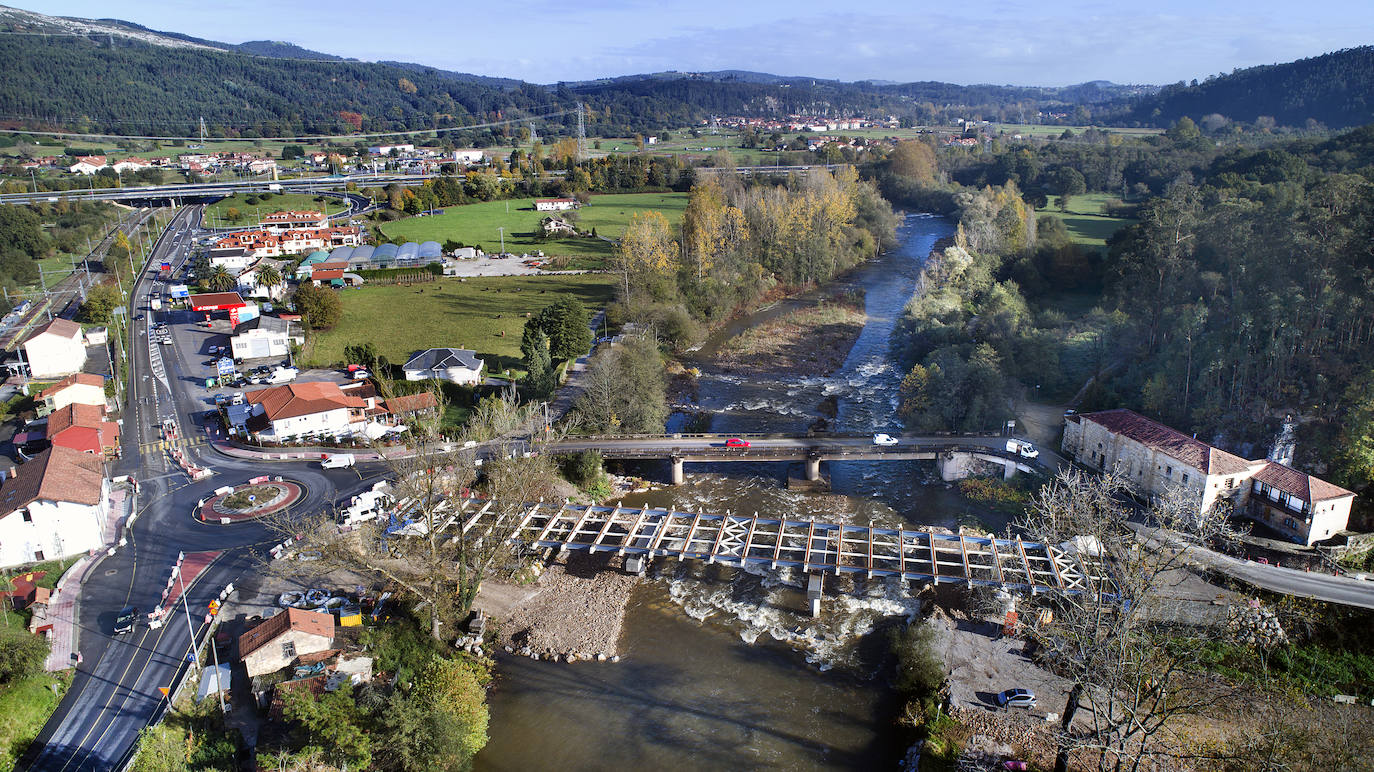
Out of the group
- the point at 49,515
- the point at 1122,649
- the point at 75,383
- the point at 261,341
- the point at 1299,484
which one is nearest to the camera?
the point at 1122,649

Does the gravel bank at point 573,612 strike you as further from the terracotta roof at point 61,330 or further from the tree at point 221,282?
the tree at point 221,282

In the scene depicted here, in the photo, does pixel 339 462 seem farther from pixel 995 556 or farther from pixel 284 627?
pixel 995 556

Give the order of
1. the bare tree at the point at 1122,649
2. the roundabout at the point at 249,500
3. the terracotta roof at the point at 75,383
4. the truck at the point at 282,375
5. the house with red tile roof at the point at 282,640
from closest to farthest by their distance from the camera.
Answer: the bare tree at the point at 1122,649
the house with red tile roof at the point at 282,640
the roundabout at the point at 249,500
the terracotta roof at the point at 75,383
the truck at the point at 282,375

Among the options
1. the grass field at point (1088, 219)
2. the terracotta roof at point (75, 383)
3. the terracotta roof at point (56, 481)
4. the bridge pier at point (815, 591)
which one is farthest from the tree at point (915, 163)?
the terracotta roof at point (56, 481)

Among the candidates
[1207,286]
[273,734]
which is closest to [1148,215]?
[1207,286]

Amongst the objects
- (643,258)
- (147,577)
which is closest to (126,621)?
(147,577)
